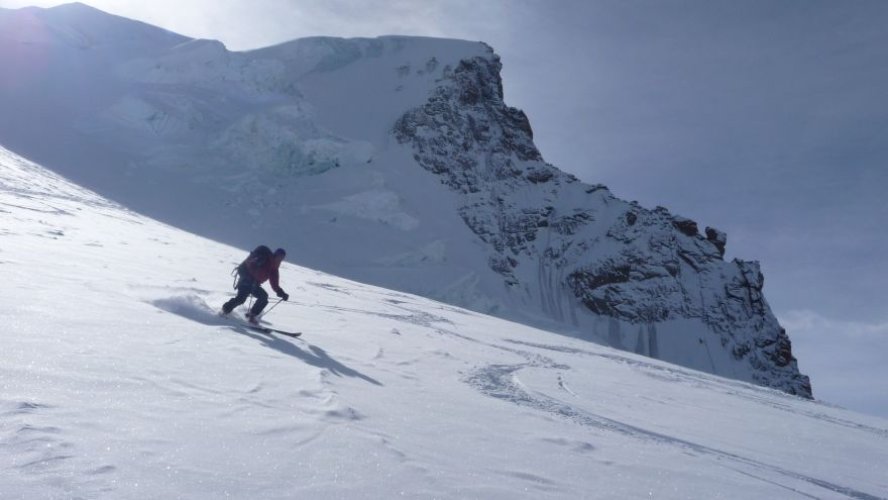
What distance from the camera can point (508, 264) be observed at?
77.8 meters

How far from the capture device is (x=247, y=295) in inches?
413

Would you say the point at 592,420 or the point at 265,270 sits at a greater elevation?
the point at 265,270

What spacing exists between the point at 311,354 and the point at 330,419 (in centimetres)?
324

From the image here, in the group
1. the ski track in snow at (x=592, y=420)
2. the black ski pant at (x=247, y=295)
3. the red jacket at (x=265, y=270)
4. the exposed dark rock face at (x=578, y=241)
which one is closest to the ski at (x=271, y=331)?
the black ski pant at (x=247, y=295)

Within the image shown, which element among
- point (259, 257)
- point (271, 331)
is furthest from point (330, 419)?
point (259, 257)

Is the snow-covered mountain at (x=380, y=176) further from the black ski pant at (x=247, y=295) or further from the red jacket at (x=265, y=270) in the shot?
the black ski pant at (x=247, y=295)

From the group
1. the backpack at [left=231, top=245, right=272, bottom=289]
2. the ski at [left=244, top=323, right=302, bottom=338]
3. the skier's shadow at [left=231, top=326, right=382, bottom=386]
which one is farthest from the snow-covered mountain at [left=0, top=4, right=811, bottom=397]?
the skier's shadow at [left=231, top=326, right=382, bottom=386]

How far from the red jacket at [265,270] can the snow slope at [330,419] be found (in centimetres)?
81

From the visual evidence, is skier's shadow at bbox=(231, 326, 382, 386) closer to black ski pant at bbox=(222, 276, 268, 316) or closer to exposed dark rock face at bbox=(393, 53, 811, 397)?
black ski pant at bbox=(222, 276, 268, 316)

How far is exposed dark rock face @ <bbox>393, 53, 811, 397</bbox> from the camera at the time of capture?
84875 mm

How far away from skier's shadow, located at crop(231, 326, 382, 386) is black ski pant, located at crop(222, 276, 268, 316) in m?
0.82

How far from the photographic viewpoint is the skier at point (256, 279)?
10336 mm

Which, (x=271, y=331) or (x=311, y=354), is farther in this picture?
(x=271, y=331)

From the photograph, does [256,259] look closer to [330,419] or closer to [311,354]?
[311,354]
